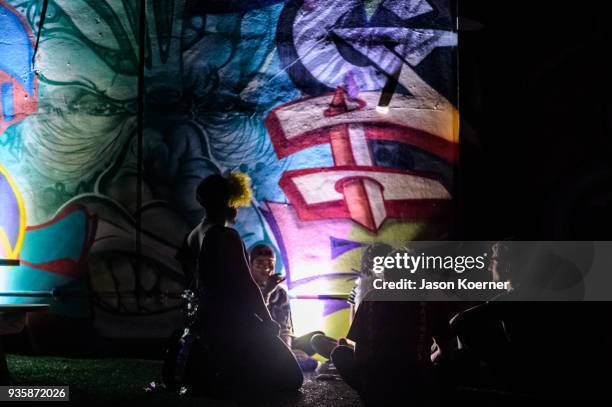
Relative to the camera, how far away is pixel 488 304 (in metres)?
3.98

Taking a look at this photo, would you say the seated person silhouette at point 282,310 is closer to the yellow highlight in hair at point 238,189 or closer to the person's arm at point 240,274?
the yellow highlight in hair at point 238,189

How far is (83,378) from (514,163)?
553 cm

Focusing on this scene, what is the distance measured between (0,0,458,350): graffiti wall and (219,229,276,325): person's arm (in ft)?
7.25

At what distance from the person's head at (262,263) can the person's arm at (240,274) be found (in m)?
1.93

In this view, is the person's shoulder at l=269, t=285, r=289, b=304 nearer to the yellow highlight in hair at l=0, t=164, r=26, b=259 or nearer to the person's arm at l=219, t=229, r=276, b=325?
the person's arm at l=219, t=229, r=276, b=325

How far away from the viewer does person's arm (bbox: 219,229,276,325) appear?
175 inches

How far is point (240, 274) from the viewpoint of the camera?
4.46 meters

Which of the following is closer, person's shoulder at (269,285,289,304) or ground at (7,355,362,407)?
ground at (7,355,362,407)

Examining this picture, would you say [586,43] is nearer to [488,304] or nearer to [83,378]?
[488,304]

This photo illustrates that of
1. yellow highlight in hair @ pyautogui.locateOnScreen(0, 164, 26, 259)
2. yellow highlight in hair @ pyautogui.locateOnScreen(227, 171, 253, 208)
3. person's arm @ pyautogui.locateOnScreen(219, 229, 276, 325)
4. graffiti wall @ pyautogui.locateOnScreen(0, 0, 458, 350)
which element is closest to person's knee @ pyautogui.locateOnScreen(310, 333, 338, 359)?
graffiti wall @ pyautogui.locateOnScreen(0, 0, 458, 350)

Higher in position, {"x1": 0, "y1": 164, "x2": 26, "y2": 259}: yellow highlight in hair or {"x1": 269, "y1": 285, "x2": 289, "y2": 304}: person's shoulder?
{"x1": 0, "y1": 164, "x2": 26, "y2": 259}: yellow highlight in hair

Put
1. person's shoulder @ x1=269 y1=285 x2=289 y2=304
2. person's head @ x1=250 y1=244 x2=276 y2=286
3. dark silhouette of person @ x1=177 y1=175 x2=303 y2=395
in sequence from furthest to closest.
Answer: person's head @ x1=250 y1=244 x2=276 y2=286
person's shoulder @ x1=269 y1=285 x2=289 y2=304
dark silhouette of person @ x1=177 y1=175 x2=303 y2=395

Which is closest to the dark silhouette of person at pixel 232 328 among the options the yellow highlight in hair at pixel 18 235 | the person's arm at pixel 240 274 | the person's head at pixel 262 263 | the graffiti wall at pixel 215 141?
the person's arm at pixel 240 274

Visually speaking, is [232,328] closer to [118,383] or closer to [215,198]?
[215,198]
